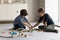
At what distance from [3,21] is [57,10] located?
5.83 feet

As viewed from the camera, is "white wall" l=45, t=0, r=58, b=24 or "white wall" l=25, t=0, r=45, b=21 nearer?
"white wall" l=45, t=0, r=58, b=24

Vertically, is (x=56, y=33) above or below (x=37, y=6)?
below

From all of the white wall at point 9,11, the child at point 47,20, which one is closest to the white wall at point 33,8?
the white wall at point 9,11

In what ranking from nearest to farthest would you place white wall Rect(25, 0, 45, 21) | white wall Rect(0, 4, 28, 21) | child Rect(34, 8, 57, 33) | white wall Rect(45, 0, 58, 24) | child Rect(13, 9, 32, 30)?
child Rect(34, 8, 57, 33)
child Rect(13, 9, 32, 30)
white wall Rect(0, 4, 28, 21)
white wall Rect(45, 0, 58, 24)
white wall Rect(25, 0, 45, 21)

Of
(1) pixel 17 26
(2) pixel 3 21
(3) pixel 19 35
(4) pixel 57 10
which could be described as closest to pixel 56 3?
(4) pixel 57 10

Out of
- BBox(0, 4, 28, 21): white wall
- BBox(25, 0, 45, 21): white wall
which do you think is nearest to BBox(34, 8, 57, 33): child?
BBox(0, 4, 28, 21): white wall

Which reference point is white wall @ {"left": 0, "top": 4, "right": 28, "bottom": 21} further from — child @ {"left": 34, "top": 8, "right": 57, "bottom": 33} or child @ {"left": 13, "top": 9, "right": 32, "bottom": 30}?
child @ {"left": 34, "top": 8, "right": 57, "bottom": 33}

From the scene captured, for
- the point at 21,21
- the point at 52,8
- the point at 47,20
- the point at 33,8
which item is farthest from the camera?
the point at 33,8

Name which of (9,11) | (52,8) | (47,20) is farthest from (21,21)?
(52,8)

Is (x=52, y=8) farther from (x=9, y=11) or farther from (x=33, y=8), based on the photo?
(x=9, y=11)

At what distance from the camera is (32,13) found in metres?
6.30

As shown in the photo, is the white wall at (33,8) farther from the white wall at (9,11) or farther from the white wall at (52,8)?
the white wall at (9,11)

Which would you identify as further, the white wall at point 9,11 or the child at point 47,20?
the white wall at point 9,11

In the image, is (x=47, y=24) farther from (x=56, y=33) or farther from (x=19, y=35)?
(x=19, y=35)
